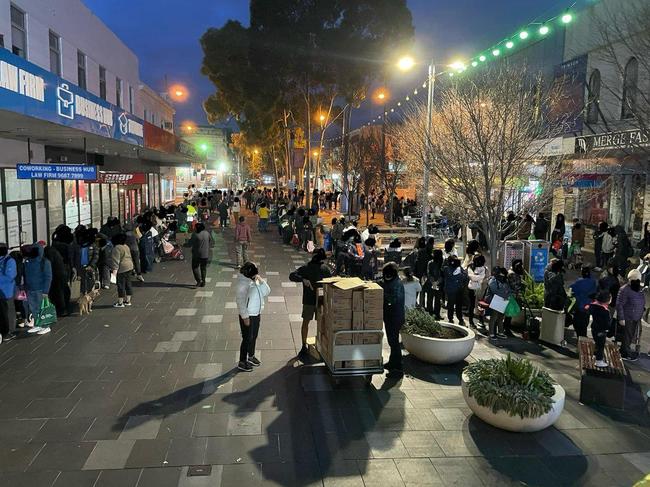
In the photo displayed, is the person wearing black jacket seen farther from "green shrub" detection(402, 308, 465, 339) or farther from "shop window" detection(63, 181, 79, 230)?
"shop window" detection(63, 181, 79, 230)

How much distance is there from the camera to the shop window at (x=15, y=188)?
43.6 feet

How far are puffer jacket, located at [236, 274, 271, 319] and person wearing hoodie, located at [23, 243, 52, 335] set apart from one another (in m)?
3.88

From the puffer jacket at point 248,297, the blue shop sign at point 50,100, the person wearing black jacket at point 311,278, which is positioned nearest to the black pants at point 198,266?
the blue shop sign at point 50,100

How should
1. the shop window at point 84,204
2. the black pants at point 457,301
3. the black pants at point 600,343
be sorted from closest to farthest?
the black pants at point 600,343
the black pants at point 457,301
the shop window at point 84,204

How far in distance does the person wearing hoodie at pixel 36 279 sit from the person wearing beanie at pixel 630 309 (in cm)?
952

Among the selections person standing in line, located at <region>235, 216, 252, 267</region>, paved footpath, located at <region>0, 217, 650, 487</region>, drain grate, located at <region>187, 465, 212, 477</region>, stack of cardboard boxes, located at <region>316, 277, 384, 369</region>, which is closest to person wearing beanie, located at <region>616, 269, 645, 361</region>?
paved footpath, located at <region>0, 217, 650, 487</region>

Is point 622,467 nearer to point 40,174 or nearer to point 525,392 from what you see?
point 525,392

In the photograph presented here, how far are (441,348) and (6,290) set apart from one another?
696cm

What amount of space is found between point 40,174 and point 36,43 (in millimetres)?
5204

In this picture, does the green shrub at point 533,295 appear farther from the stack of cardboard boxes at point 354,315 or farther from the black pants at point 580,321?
the stack of cardboard boxes at point 354,315

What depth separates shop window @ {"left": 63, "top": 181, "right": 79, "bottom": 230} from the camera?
17.4m

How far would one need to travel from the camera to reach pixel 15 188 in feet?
45.0

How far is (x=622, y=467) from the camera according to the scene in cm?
543


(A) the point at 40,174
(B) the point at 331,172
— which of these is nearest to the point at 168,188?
(B) the point at 331,172
